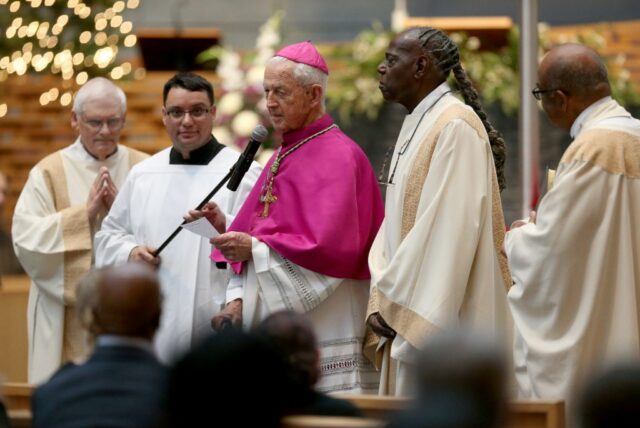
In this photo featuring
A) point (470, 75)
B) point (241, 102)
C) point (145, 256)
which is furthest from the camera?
point (470, 75)

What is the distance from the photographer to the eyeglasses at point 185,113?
18.7 feet

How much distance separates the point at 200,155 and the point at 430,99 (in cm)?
128

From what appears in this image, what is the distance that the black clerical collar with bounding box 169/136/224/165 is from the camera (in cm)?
581

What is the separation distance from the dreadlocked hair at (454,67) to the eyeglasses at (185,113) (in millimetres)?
1183

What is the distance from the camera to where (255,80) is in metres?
8.20

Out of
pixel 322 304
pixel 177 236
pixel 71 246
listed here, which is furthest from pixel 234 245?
pixel 71 246

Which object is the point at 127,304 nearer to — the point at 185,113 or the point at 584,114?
the point at 584,114

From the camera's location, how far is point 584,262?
4.46 meters

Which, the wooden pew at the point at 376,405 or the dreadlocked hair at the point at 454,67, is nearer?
the wooden pew at the point at 376,405

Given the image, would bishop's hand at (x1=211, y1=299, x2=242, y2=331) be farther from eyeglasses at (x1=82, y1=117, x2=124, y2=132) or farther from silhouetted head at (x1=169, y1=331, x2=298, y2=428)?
silhouetted head at (x1=169, y1=331, x2=298, y2=428)

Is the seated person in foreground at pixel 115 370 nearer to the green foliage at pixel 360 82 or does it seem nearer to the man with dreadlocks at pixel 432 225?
the man with dreadlocks at pixel 432 225

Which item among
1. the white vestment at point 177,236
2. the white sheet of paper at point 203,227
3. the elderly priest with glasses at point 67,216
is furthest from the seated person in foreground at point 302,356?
the elderly priest with glasses at point 67,216

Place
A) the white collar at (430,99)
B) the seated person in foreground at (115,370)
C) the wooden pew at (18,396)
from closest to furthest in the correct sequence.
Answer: the seated person in foreground at (115,370), the wooden pew at (18,396), the white collar at (430,99)

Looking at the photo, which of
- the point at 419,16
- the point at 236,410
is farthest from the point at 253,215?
the point at 419,16
